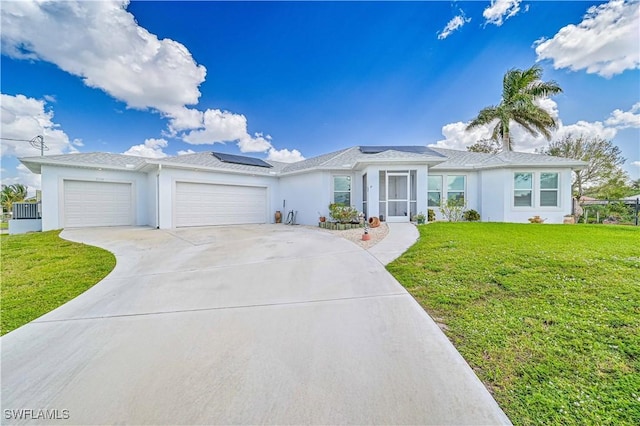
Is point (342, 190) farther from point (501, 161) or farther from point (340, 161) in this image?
point (501, 161)

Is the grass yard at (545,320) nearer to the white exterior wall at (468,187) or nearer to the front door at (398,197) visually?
the front door at (398,197)

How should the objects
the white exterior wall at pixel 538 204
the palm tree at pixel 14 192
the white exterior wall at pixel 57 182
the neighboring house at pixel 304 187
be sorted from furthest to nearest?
the palm tree at pixel 14 192 < the white exterior wall at pixel 538 204 < the neighboring house at pixel 304 187 < the white exterior wall at pixel 57 182

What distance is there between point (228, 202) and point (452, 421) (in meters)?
13.8

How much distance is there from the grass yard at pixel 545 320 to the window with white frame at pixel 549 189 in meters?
7.50

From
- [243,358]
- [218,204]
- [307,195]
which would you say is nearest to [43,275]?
[243,358]

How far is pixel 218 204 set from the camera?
13531mm

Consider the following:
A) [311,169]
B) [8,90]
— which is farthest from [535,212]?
[8,90]

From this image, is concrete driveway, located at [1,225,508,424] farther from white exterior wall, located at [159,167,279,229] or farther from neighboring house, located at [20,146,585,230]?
neighboring house, located at [20,146,585,230]

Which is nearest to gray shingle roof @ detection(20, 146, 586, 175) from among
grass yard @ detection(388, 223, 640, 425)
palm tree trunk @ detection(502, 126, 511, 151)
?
palm tree trunk @ detection(502, 126, 511, 151)

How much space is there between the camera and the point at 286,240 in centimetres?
864

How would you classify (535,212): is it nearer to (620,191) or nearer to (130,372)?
(620,191)

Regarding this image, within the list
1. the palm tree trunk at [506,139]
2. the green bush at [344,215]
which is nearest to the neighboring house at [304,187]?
the green bush at [344,215]

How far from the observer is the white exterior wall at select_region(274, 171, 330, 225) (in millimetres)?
13203

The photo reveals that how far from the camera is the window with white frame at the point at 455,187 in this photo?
44.1 ft
